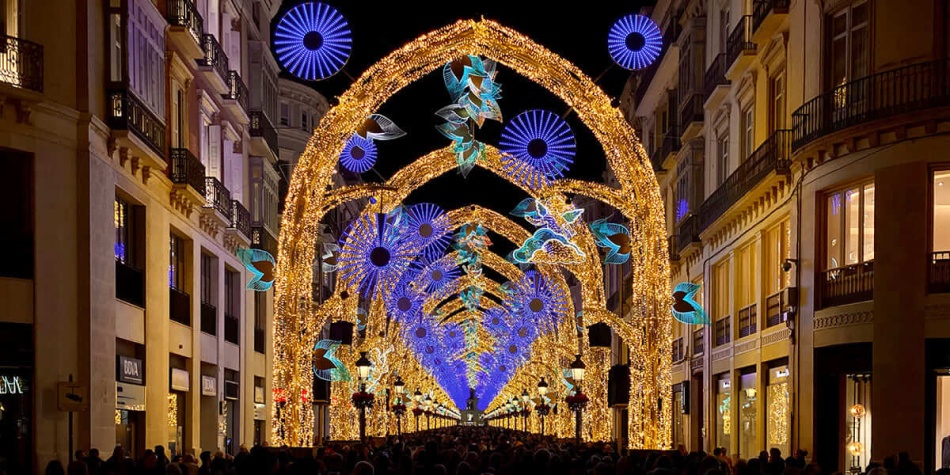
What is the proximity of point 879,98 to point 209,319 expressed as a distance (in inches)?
840

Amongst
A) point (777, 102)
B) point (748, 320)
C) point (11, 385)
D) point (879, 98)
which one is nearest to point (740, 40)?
point (777, 102)

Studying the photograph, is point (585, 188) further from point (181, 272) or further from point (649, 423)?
point (181, 272)

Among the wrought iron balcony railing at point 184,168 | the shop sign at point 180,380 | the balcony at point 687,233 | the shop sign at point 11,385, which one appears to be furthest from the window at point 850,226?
the shop sign at point 180,380

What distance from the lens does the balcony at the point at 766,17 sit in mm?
29688

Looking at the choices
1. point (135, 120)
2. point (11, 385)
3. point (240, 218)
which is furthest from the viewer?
point (240, 218)

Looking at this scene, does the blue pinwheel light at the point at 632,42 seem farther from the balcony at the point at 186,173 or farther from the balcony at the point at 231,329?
the balcony at the point at 231,329

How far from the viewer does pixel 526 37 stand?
26719 mm

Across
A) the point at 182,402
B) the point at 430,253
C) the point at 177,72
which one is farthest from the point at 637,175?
the point at 430,253

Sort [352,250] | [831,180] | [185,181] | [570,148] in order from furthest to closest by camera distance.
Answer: [352,250] → [185,181] → [570,148] → [831,180]

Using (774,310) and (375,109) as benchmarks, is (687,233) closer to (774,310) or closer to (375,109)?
(774,310)

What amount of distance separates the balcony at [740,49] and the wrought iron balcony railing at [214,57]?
1390cm

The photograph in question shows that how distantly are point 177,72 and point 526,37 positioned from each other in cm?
1099

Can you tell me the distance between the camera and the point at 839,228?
26.6 m

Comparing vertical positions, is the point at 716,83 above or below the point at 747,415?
above
